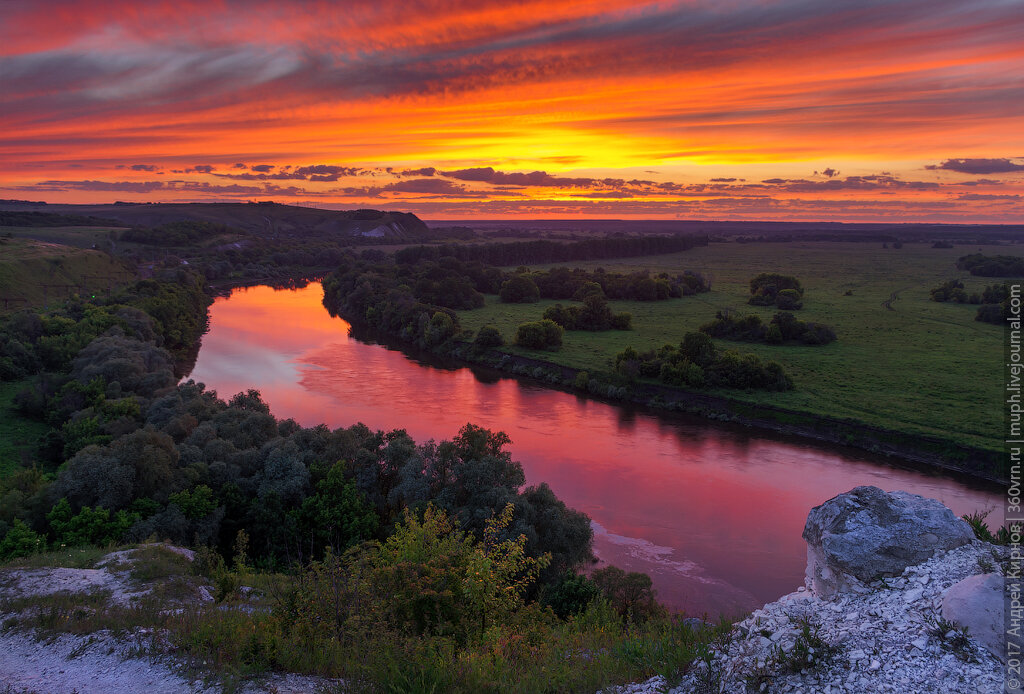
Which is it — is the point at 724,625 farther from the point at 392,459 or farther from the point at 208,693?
the point at 392,459

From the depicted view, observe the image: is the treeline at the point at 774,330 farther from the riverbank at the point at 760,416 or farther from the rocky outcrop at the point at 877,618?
the rocky outcrop at the point at 877,618

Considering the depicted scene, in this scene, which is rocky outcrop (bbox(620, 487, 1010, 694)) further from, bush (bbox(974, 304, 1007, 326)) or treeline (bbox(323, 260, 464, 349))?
bush (bbox(974, 304, 1007, 326))

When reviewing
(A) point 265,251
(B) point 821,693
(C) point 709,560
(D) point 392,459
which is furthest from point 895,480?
(A) point 265,251

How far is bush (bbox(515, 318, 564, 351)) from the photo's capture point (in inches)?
2083

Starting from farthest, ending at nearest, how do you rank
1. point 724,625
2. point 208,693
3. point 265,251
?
1. point 265,251
2. point 724,625
3. point 208,693

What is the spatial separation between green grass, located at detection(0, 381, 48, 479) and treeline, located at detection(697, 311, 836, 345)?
5175 cm

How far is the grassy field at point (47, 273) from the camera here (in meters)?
57.9

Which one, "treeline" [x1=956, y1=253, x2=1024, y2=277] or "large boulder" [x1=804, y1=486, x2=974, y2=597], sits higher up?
"large boulder" [x1=804, y1=486, x2=974, y2=597]

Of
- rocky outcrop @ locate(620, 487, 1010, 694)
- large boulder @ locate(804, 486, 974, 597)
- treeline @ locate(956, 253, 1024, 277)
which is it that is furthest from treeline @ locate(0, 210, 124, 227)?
treeline @ locate(956, 253, 1024, 277)

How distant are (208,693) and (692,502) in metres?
22.2

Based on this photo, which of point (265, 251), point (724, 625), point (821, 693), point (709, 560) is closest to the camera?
point (821, 693)

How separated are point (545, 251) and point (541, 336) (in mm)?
91402

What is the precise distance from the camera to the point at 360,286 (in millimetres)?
78562

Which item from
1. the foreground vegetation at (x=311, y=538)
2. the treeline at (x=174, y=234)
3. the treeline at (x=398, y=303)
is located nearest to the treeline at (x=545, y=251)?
the treeline at (x=398, y=303)
